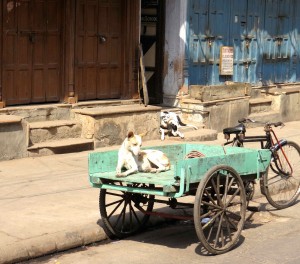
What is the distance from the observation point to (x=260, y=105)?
18062mm

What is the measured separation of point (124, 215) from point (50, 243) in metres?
0.97

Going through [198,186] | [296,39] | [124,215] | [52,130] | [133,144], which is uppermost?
[296,39]

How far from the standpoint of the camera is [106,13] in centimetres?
1491

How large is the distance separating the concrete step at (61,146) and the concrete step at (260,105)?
558 cm

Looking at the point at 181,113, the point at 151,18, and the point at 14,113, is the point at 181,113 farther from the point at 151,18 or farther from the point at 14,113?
the point at 14,113

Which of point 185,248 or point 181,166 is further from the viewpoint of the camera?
point 185,248

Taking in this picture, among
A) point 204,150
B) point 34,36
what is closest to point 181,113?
point 34,36

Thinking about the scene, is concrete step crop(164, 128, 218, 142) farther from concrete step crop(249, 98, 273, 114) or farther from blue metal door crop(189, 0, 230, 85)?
concrete step crop(249, 98, 273, 114)

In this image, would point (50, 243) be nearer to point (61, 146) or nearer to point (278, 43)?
point (61, 146)

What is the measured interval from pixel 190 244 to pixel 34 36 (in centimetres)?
668

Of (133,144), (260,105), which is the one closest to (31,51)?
(133,144)

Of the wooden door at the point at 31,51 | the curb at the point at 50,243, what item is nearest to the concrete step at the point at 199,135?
the wooden door at the point at 31,51

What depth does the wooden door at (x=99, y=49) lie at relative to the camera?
1444 centimetres

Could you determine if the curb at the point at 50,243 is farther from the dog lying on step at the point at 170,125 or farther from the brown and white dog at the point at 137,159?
the dog lying on step at the point at 170,125
